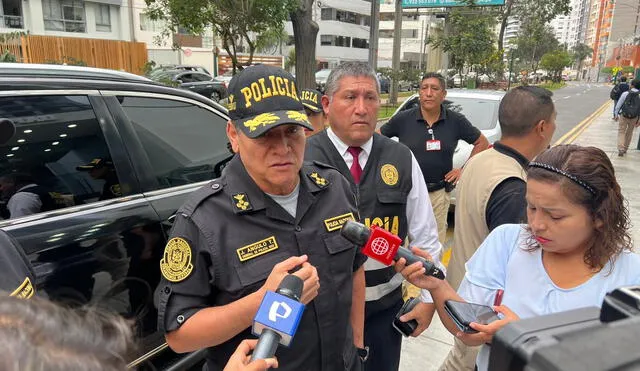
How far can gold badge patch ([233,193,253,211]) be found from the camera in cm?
141

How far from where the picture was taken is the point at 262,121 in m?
1.42

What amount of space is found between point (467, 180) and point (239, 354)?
1444 mm

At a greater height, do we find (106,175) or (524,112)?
(524,112)

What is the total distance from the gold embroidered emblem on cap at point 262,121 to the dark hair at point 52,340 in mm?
823

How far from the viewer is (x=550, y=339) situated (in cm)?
50

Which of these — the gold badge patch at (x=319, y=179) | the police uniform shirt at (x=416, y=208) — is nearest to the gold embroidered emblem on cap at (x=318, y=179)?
the gold badge patch at (x=319, y=179)

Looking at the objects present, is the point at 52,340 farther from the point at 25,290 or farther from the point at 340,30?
the point at 340,30

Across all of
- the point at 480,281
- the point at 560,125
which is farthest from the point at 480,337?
the point at 560,125

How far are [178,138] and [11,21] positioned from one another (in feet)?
95.5

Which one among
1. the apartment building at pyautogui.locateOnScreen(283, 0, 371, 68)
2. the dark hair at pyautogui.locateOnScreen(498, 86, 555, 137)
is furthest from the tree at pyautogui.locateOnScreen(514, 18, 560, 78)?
the dark hair at pyautogui.locateOnScreen(498, 86, 555, 137)

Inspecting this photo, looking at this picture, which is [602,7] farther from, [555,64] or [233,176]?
[233,176]

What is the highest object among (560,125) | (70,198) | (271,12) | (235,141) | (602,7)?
(602,7)

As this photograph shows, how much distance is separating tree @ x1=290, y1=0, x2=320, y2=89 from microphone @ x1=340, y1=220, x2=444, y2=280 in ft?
29.0

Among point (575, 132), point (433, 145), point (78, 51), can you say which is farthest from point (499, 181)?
point (78, 51)
